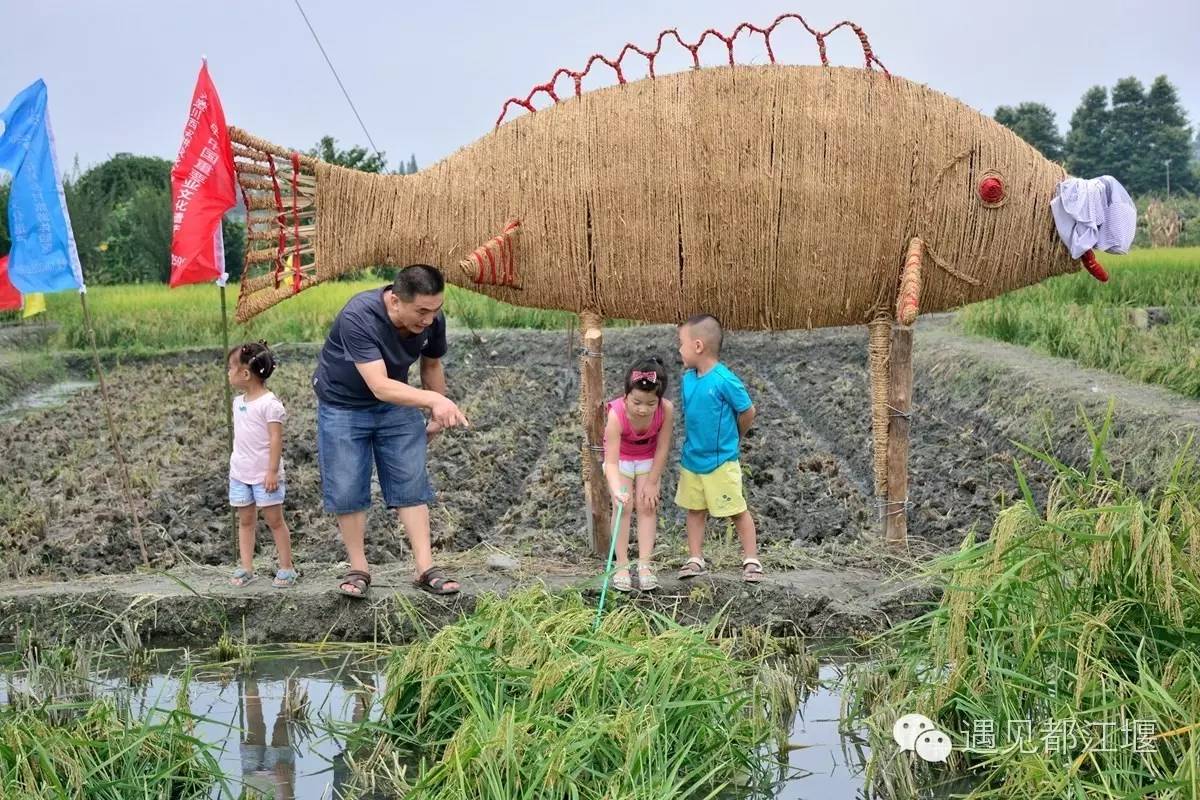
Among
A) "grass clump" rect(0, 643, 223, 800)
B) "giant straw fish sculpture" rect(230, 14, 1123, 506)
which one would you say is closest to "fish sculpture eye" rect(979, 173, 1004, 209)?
"giant straw fish sculpture" rect(230, 14, 1123, 506)

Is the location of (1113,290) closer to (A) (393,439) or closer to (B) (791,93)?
(B) (791,93)

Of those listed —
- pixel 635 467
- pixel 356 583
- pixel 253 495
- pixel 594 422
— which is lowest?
pixel 356 583

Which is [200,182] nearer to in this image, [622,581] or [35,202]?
[35,202]

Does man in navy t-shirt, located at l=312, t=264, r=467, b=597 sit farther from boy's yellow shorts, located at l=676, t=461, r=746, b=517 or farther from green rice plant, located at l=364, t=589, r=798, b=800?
boy's yellow shorts, located at l=676, t=461, r=746, b=517

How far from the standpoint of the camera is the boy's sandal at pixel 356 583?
5.59 m

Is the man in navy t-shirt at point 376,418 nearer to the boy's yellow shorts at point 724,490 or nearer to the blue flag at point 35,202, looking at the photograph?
the boy's yellow shorts at point 724,490

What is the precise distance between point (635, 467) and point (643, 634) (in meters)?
0.95

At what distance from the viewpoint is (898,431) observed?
234 inches

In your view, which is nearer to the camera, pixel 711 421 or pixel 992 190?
pixel 711 421

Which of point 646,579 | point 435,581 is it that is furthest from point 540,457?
point 646,579

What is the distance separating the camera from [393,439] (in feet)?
18.5

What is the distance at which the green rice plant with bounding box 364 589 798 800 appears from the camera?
3.71 metres

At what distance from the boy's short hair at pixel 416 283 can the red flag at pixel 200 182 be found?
1295 mm

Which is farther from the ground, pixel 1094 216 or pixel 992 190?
pixel 992 190
